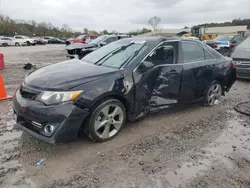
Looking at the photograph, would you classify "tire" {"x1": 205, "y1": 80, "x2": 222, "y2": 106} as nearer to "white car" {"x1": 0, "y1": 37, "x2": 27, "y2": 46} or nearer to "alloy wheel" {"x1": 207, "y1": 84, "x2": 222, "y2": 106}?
"alloy wheel" {"x1": 207, "y1": 84, "x2": 222, "y2": 106}

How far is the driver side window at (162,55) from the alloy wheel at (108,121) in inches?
41.1

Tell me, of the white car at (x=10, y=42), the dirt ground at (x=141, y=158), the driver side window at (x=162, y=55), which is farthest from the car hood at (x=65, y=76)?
the white car at (x=10, y=42)

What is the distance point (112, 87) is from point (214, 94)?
3013 millimetres

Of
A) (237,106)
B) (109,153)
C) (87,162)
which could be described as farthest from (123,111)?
(237,106)

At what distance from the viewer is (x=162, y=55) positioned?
4.20 metres

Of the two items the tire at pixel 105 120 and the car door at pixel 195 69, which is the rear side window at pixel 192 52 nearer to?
the car door at pixel 195 69

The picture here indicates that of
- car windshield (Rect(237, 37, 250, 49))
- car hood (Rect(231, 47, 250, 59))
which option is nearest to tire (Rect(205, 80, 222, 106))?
car hood (Rect(231, 47, 250, 59))

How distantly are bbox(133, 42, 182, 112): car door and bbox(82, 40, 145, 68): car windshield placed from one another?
297mm

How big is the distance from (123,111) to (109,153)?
725 millimetres

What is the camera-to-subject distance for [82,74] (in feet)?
11.2

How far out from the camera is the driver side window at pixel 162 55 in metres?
4.04

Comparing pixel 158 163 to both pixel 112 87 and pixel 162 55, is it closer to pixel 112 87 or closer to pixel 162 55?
pixel 112 87

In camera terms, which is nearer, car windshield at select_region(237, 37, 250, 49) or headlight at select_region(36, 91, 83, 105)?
headlight at select_region(36, 91, 83, 105)

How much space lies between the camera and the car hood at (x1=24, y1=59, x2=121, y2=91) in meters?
3.18
